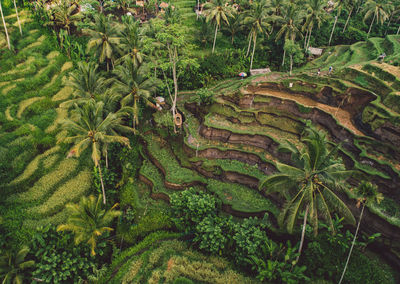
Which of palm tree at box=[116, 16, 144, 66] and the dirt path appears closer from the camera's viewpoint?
the dirt path

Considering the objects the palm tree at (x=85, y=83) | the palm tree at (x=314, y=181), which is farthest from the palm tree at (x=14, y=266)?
the palm tree at (x=314, y=181)

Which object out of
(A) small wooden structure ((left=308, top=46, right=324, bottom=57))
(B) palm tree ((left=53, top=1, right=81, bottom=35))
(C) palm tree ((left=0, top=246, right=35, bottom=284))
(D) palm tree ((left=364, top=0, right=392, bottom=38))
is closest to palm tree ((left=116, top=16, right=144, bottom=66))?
(B) palm tree ((left=53, top=1, right=81, bottom=35))

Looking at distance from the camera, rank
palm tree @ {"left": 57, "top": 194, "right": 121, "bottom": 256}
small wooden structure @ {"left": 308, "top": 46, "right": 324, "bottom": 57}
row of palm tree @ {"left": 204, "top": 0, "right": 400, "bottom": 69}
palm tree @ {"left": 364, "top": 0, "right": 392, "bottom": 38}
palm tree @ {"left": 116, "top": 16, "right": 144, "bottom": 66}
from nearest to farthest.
→ 1. palm tree @ {"left": 57, "top": 194, "right": 121, "bottom": 256}
2. palm tree @ {"left": 116, "top": 16, "right": 144, "bottom": 66}
3. row of palm tree @ {"left": 204, "top": 0, "right": 400, "bottom": 69}
4. small wooden structure @ {"left": 308, "top": 46, "right": 324, "bottom": 57}
5. palm tree @ {"left": 364, "top": 0, "right": 392, "bottom": 38}

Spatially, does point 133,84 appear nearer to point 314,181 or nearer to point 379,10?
point 314,181

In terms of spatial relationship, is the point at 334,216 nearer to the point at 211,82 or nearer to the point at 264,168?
the point at 264,168

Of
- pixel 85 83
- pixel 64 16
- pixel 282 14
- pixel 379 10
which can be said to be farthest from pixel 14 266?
pixel 379 10

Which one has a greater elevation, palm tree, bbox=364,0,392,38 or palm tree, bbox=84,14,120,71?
palm tree, bbox=364,0,392,38

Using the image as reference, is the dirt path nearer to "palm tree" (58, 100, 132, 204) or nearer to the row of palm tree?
the row of palm tree
